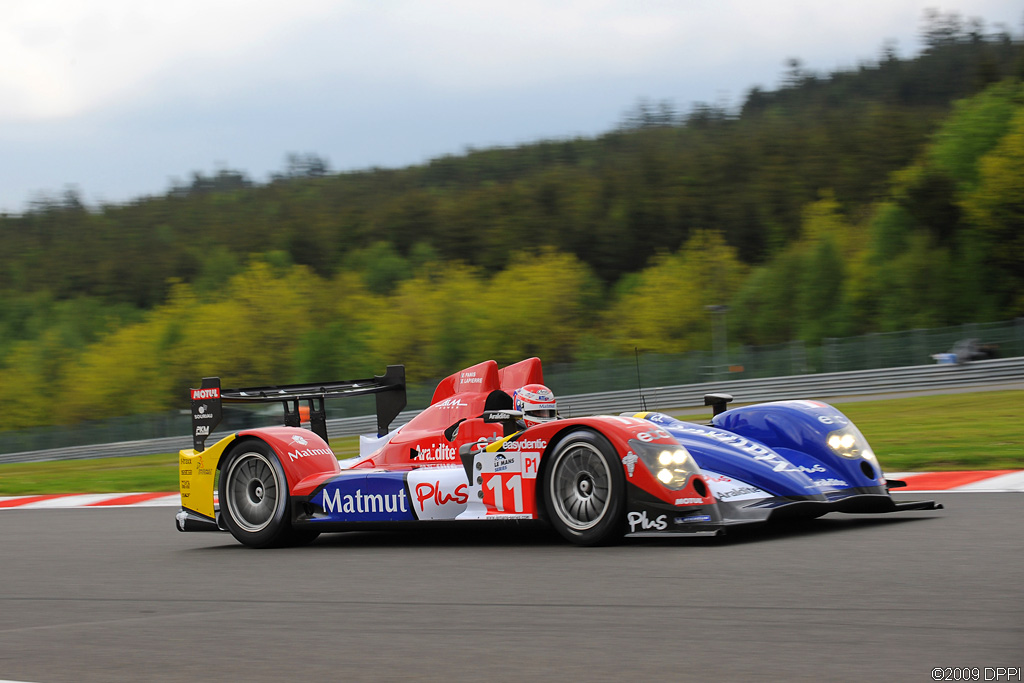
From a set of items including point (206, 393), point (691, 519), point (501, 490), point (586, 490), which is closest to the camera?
point (691, 519)

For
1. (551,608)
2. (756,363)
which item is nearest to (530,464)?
(551,608)

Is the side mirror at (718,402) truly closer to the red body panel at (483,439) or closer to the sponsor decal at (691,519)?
the red body panel at (483,439)

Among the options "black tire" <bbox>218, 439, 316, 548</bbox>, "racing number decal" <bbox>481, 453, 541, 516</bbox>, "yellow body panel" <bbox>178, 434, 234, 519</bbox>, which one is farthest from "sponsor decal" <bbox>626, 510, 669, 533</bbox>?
"yellow body panel" <bbox>178, 434, 234, 519</bbox>

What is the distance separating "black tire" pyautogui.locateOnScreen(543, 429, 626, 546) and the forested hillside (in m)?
45.5

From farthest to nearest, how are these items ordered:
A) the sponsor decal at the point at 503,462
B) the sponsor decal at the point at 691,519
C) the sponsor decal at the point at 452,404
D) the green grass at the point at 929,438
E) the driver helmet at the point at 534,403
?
1. the green grass at the point at 929,438
2. the sponsor decal at the point at 452,404
3. the driver helmet at the point at 534,403
4. the sponsor decal at the point at 503,462
5. the sponsor decal at the point at 691,519

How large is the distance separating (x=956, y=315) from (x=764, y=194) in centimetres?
2514

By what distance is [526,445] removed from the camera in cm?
722

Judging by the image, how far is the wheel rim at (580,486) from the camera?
688 cm

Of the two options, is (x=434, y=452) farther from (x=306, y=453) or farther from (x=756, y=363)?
(x=756, y=363)

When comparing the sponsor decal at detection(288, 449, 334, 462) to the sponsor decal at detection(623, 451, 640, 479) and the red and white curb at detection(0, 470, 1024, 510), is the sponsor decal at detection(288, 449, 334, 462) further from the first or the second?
the red and white curb at detection(0, 470, 1024, 510)

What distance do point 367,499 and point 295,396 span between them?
1555mm

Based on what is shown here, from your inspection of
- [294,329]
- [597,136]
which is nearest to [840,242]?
[294,329]

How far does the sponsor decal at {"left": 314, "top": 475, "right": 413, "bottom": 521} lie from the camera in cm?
780

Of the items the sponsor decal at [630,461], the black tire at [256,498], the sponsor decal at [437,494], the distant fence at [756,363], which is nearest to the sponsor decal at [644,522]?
the sponsor decal at [630,461]
